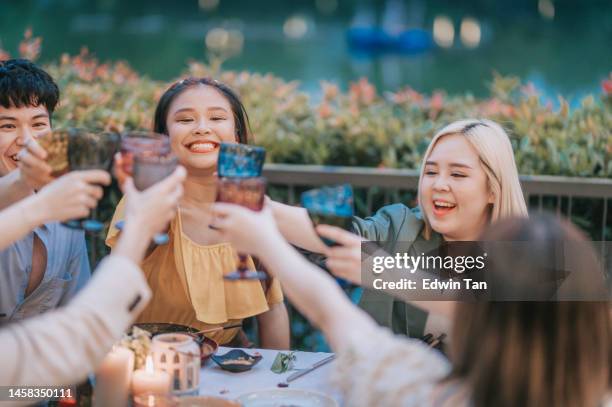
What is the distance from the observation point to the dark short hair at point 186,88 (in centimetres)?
Result: 286

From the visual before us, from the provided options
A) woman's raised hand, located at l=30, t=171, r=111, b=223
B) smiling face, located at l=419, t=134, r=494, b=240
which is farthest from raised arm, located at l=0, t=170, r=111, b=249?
smiling face, located at l=419, t=134, r=494, b=240

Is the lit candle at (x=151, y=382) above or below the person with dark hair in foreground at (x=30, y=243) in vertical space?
below

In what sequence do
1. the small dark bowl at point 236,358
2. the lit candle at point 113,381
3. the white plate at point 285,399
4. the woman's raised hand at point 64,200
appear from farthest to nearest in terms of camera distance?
the small dark bowl at point 236,358 < the white plate at point 285,399 < the lit candle at point 113,381 < the woman's raised hand at point 64,200

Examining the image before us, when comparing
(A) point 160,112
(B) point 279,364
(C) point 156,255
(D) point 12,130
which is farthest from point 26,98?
(B) point 279,364

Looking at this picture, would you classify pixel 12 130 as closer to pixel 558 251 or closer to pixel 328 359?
pixel 328 359

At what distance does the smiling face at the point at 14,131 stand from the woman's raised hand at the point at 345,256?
1.32 meters

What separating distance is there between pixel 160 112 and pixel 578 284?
173cm

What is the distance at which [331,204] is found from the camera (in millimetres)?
2041

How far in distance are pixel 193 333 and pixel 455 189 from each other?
100cm

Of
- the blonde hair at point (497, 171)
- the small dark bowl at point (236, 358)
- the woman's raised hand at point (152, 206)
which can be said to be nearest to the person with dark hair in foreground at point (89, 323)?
the woman's raised hand at point (152, 206)

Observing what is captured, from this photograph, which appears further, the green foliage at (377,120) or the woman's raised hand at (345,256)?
the green foliage at (377,120)

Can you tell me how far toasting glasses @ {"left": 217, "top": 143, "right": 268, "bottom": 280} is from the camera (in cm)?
188

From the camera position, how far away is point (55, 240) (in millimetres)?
2869

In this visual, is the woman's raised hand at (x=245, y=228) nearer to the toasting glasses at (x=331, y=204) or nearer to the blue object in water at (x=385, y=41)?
the toasting glasses at (x=331, y=204)
